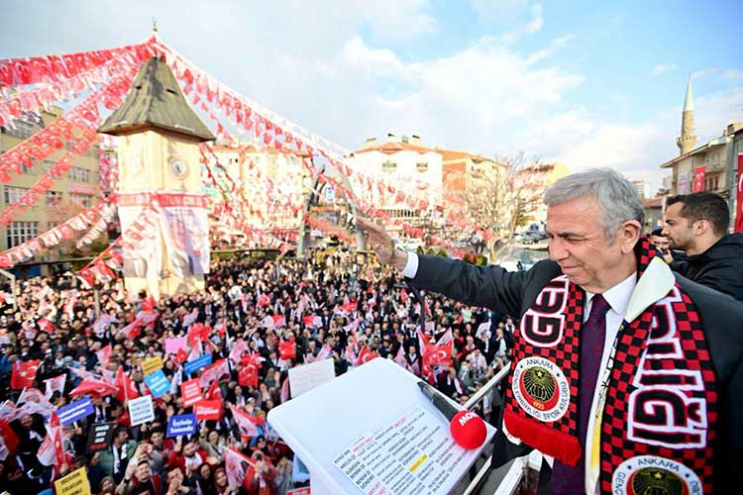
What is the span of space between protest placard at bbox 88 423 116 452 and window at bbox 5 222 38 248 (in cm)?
2502

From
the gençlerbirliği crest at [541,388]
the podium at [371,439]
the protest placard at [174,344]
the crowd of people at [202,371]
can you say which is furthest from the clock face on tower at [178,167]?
the gençlerbirliği crest at [541,388]

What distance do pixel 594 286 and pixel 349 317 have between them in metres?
8.89

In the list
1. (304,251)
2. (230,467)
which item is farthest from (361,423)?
(304,251)

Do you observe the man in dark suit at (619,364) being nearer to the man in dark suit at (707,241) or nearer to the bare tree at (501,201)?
the man in dark suit at (707,241)

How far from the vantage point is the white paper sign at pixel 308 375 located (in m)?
5.38

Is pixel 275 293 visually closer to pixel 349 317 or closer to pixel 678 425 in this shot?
pixel 349 317

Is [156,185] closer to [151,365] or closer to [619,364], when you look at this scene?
[151,365]

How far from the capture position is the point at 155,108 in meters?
14.1

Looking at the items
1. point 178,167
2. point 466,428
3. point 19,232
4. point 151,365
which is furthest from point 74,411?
point 19,232

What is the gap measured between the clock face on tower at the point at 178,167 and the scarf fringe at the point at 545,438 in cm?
1617

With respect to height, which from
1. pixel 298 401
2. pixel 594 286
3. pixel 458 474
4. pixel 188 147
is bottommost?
pixel 458 474

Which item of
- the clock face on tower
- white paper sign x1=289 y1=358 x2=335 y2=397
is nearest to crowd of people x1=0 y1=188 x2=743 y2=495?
white paper sign x1=289 y1=358 x2=335 y2=397

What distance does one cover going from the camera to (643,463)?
1.31 meters

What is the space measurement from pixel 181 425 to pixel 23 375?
3.36 m
